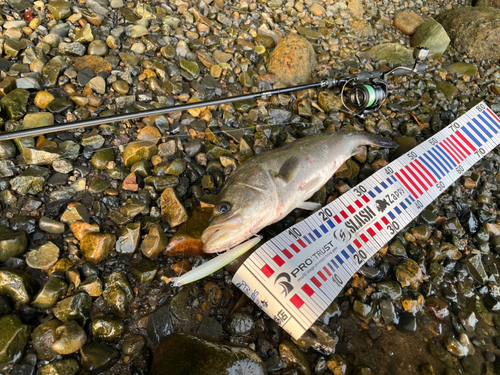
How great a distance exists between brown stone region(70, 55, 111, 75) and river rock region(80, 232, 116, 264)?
97.6 inches

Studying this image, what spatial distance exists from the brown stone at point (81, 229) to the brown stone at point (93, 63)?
2.29 m

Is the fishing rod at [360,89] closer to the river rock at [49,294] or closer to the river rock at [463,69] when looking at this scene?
the river rock at [463,69]

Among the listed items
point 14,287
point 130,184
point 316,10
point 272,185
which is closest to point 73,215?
point 130,184

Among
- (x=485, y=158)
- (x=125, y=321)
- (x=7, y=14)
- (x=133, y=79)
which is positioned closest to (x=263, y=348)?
(x=125, y=321)

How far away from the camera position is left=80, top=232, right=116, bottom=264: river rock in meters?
2.65

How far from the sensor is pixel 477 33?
5.91m

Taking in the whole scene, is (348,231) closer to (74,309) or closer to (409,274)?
(409,274)

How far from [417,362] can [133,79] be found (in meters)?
4.70

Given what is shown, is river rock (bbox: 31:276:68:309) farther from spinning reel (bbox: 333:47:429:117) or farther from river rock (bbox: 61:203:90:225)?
spinning reel (bbox: 333:47:429:117)

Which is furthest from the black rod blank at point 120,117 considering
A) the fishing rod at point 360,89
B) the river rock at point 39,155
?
the river rock at point 39,155

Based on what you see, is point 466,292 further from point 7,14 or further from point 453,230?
point 7,14

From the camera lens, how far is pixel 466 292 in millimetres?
3141

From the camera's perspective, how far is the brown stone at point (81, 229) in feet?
9.10

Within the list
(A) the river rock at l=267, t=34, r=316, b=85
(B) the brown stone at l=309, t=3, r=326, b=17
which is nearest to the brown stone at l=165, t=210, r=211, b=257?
(A) the river rock at l=267, t=34, r=316, b=85
